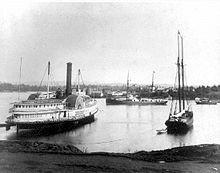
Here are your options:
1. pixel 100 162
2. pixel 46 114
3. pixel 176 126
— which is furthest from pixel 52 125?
pixel 100 162

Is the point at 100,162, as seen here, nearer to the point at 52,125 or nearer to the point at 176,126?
the point at 52,125

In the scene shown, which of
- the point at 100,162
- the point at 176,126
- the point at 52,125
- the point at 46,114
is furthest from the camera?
the point at 52,125

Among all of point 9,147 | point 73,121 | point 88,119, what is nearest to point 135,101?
point 88,119

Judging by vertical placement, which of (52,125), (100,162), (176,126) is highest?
(100,162)

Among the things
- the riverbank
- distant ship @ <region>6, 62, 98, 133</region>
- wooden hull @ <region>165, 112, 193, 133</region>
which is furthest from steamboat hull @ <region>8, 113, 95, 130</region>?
the riverbank

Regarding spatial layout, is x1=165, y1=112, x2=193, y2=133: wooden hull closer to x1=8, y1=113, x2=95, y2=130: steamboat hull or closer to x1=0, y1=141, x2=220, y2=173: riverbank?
x1=8, y1=113, x2=95, y2=130: steamboat hull

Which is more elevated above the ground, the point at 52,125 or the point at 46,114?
the point at 46,114

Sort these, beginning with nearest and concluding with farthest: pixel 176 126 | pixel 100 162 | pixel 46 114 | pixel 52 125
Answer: pixel 100 162
pixel 176 126
pixel 46 114
pixel 52 125

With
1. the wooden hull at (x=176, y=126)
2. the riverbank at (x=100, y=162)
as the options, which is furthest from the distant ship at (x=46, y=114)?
the riverbank at (x=100, y=162)

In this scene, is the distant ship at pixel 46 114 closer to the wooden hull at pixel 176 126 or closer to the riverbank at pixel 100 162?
the wooden hull at pixel 176 126

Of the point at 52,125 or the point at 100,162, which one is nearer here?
→ the point at 100,162

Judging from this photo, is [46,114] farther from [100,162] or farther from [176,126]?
[100,162]

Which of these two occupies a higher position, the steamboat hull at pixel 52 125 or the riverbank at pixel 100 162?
the riverbank at pixel 100 162

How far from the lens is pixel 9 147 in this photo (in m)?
13.8
